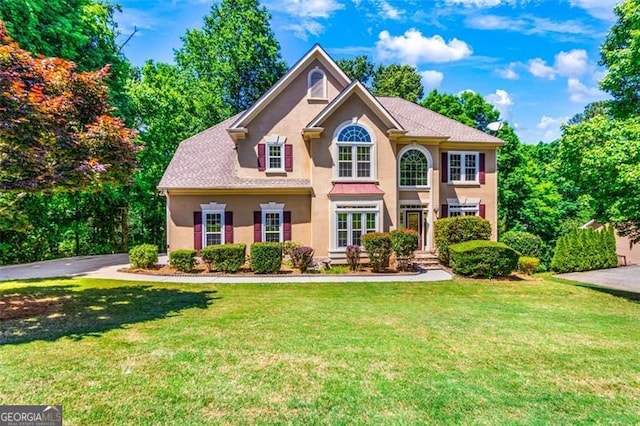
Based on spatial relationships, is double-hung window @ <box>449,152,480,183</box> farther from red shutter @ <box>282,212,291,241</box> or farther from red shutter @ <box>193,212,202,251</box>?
red shutter @ <box>193,212,202,251</box>

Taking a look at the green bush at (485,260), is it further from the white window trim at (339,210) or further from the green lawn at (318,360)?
the white window trim at (339,210)

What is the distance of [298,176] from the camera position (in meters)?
18.3

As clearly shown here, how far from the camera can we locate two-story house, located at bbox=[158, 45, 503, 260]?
1728 centimetres

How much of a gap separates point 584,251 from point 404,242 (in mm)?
12523

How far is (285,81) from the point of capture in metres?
18.0

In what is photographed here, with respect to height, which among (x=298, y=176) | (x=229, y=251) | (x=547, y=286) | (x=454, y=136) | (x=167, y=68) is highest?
(x=167, y=68)

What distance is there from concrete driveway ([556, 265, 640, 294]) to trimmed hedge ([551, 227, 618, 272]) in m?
0.63

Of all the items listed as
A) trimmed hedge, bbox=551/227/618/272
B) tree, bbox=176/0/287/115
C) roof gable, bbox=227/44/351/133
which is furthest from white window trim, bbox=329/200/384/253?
tree, bbox=176/0/287/115

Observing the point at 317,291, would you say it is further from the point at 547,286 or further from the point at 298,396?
the point at 547,286

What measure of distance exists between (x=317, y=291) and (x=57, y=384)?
25.8 ft

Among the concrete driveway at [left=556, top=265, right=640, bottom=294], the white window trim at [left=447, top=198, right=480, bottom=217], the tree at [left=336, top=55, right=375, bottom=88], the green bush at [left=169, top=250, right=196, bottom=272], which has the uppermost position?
the tree at [left=336, top=55, right=375, bottom=88]

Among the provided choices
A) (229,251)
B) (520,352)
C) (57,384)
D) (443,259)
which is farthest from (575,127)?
(57,384)

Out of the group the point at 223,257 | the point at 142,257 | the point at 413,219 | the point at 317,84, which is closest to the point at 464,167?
the point at 413,219

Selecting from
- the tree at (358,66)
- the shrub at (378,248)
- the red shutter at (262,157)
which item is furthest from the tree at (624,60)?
the tree at (358,66)
